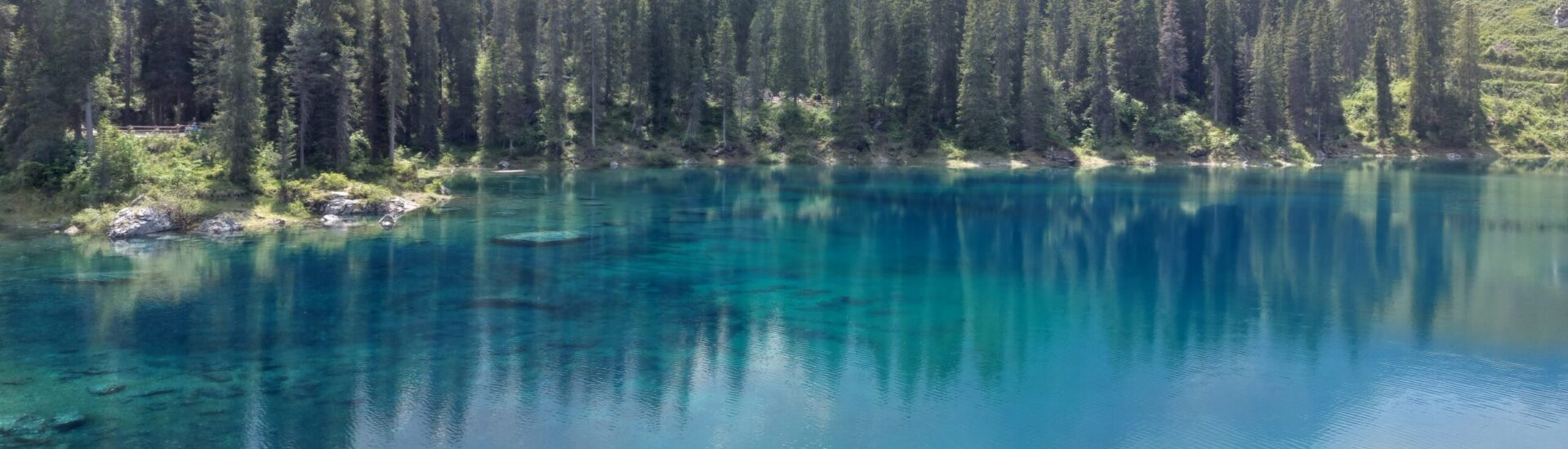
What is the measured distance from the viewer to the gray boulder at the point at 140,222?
43.5 metres

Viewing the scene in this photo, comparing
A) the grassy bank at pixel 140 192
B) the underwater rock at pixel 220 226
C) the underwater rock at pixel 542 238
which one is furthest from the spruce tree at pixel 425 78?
the underwater rock at pixel 542 238

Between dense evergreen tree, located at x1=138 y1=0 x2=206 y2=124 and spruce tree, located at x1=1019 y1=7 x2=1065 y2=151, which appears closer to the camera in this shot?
dense evergreen tree, located at x1=138 y1=0 x2=206 y2=124

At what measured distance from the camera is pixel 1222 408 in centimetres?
2159

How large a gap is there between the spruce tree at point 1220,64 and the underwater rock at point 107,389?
10587 cm

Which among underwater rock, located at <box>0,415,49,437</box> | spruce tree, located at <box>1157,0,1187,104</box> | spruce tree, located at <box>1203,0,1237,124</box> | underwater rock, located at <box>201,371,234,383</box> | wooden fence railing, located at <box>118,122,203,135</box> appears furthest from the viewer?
spruce tree, located at <box>1157,0,1187,104</box>

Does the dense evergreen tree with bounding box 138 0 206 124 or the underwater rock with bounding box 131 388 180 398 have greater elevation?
the dense evergreen tree with bounding box 138 0 206 124

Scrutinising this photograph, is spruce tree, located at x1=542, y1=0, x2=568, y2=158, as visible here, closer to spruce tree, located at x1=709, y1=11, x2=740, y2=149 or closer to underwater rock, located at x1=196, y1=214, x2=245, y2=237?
spruce tree, located at x1=709, y1=11, x2=740, y2=149

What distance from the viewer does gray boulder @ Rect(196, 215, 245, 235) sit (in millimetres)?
45188

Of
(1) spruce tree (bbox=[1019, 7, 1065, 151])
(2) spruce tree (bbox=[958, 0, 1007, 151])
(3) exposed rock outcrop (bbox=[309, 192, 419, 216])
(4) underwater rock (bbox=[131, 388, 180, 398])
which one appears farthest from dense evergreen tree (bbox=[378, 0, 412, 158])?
(1) spruce tree (bbox=[1019, 7, 1065, 151])

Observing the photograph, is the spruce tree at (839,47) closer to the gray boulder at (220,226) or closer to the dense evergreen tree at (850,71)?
the dense evergreen tree at (850,71)

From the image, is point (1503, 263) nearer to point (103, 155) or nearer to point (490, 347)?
point (490, 347)

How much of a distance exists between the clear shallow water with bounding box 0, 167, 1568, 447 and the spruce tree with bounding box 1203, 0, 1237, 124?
2271 inches

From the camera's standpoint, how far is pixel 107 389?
21.7 metres

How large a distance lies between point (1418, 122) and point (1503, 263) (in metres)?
85.1
